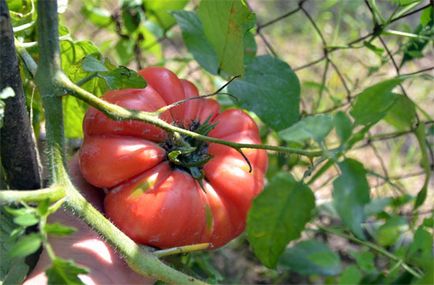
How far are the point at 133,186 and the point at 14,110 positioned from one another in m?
0.18

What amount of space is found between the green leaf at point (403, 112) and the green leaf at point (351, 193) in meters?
0.20

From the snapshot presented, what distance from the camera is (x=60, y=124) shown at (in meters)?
0.83

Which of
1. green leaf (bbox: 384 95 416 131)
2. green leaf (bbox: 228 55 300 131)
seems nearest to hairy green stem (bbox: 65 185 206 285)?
green leaf (bbox: 228 55 300 131)

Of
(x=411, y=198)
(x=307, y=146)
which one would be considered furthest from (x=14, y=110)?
(x=411, y=198)

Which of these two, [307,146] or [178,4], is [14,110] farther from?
[307,146]

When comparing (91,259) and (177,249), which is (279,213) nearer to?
(177,249)

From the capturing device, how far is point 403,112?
3.53 feet

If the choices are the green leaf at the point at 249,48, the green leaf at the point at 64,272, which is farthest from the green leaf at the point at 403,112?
Answer: the green leaf at the point at 64,272

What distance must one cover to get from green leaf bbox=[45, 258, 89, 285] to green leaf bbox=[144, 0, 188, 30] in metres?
0.72

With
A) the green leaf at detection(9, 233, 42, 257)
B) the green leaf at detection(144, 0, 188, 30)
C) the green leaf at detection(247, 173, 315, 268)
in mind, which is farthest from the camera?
the green leaf at detection(144, 0, 188, 30)

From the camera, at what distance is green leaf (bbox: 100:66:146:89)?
2.91 ft

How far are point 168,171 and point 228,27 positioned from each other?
22cm

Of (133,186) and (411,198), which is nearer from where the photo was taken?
(133,186)

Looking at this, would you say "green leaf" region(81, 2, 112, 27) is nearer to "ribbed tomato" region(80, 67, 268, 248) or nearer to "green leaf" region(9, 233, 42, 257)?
"ribbed tomato" region(80, 67, 268, 248)
